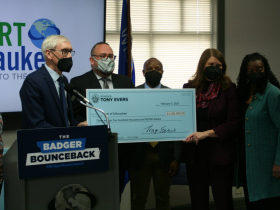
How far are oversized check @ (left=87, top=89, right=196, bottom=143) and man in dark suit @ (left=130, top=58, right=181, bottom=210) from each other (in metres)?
0.19

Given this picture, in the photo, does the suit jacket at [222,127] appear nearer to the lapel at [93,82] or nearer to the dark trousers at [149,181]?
the dark trousers at [149,181]

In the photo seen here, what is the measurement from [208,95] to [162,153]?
0.60 metres

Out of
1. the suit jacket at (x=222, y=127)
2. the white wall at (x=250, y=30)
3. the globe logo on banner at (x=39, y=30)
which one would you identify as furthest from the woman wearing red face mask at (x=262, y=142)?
the globe logo on banner at (x=39, y=30)

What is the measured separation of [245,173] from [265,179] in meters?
0.14

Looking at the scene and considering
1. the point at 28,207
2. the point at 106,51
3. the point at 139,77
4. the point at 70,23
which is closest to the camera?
the point at 28,207

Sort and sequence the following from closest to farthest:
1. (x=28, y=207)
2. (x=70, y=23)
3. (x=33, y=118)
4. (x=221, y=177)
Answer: (x=28, y=207) → (x=33, y=118) → (x=221, y=177) → (x=70, y=23)

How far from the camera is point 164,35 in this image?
3.74 meters

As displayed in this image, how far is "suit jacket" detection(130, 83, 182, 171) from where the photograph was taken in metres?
2.18

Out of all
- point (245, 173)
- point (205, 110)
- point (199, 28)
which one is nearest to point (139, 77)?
point (199, 28)

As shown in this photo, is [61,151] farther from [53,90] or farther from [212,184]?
[212,184]

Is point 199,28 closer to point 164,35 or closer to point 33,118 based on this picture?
point 164,35

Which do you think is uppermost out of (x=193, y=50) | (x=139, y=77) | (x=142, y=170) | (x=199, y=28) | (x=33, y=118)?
(x=199, y=28)

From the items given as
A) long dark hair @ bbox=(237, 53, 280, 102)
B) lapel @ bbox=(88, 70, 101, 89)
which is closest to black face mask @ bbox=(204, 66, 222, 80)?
long dark hair @ bbox=(237, 53, 280, 102)

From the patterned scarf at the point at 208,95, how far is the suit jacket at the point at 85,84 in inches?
23.0
